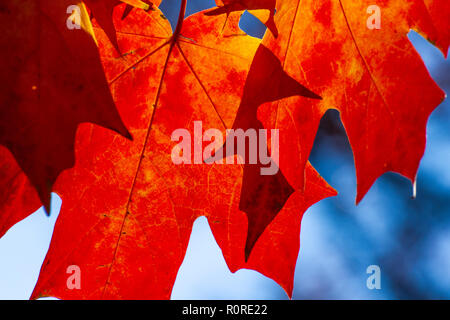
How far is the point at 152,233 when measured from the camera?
116cm

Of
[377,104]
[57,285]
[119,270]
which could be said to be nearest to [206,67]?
[377,104]

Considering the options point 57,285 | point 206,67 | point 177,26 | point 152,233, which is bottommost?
point 57,285

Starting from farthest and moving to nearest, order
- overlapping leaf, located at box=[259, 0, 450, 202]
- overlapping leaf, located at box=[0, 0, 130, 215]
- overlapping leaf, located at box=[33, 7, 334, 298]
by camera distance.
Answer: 1. overlapping leaf, located at box=[33, 7, 334, 298]
2. overlapping leaf, located at box=[259, 0, 450, 202]
3. overlapping leaf, located at box=[0, 0, 130, 215]

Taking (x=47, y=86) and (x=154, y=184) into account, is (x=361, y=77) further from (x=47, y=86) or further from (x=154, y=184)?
(x=47, y=86)

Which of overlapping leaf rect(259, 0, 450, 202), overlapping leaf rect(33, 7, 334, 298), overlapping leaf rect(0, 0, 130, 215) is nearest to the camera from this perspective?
overlapping leaf rect(0, 0, 130, 215)

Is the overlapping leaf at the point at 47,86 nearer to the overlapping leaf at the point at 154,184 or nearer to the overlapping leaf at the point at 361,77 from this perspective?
the overlapping leaf at the point at 154,184

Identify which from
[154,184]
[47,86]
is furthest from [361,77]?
[47,86]

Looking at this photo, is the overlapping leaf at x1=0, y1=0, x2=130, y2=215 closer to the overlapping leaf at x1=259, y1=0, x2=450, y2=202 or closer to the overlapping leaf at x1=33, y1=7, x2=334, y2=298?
the overlapping leaf at x1=33, y1=7, x2=334, y2=298

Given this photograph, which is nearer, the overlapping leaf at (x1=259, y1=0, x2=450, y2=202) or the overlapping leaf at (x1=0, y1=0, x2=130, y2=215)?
the overlapping leaf at (x1=0, y1=0, x2=130, y2=215)

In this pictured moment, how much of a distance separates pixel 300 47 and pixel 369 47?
0.63 ft

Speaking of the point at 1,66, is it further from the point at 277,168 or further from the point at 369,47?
the point at 369,47

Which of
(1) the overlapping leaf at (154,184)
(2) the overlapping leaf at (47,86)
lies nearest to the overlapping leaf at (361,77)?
(1) the overlapping leaf at (154,184)

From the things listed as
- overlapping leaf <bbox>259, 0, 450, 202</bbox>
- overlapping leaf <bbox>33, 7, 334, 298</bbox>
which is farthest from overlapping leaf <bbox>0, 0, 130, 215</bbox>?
overlapping leaf <bbox>259, 0, 450, 202</bbox>

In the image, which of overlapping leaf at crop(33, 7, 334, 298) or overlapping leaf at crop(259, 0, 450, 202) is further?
overlapping leaf at crop(33, 7, 334, 298)
